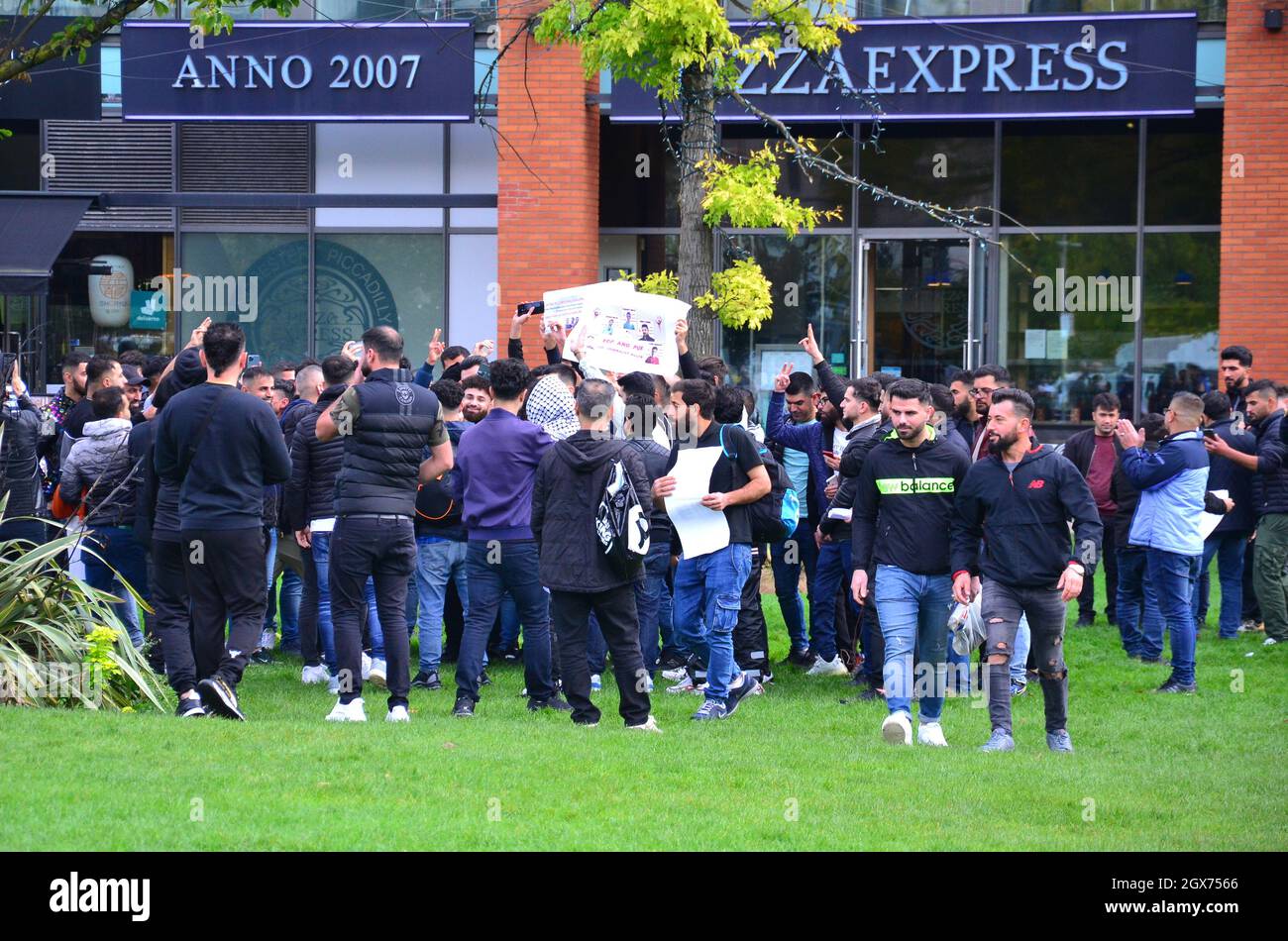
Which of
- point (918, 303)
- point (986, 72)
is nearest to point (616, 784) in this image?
point (986, 72)

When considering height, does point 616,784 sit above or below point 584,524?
below

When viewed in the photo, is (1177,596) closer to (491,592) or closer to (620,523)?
(620,523)

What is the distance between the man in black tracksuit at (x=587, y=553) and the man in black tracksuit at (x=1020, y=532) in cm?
178

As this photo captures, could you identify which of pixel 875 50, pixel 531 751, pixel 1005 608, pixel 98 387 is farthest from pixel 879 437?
pixel 875 50

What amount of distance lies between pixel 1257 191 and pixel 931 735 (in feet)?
37.0

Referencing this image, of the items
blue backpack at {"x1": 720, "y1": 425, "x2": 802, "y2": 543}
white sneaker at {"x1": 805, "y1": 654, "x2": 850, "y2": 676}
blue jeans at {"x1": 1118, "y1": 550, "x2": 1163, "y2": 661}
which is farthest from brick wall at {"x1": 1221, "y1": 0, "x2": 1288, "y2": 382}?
blue backpack at {"x1": 720, "y1": 425, "x2": 802, "y2": 543}

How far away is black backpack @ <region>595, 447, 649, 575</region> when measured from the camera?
28.1 ft

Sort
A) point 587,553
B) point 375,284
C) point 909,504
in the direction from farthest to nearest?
point 375,284, point 909,504, point 587,553

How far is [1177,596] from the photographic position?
11008mm

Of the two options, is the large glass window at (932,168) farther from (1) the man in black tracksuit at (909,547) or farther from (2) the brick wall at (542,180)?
(1) the man in black tracksuit at (909,547)

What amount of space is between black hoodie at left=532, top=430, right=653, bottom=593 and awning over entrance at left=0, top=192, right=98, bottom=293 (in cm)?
1147

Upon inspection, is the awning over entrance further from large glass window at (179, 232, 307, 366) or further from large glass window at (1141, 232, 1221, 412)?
large glass window at (1141, 232, 1221, 412)

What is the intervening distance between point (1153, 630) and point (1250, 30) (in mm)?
8808
